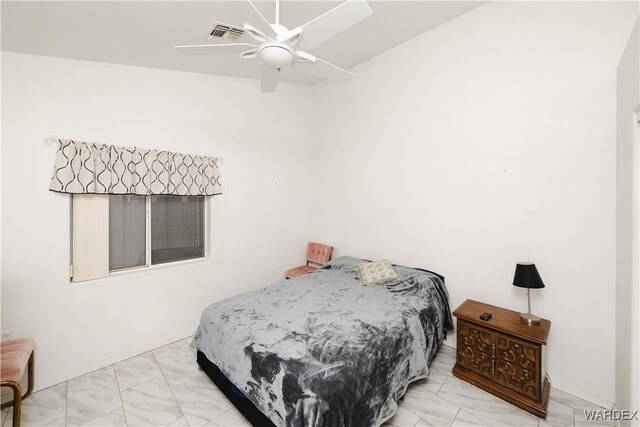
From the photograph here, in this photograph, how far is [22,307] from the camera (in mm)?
2236

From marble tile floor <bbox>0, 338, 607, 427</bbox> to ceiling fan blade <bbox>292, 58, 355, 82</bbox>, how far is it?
2.45 meters

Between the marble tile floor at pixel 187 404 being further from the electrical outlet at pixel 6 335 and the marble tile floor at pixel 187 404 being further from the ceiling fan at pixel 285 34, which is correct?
the ceiling fan at pixel 285 34

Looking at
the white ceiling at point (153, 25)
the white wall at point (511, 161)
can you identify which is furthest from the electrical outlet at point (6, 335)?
the white wall at point (511, 161)

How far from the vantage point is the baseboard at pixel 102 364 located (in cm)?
232

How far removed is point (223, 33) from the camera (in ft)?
7.58

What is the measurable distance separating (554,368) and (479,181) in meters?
1.70

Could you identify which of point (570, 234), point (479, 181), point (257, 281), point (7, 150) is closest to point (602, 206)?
point (570, 234)

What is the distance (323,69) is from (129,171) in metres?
2.15

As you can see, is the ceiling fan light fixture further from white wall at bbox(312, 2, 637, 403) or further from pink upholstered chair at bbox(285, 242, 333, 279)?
pink upholstered chair at bbox(285, 242, 333, 279)

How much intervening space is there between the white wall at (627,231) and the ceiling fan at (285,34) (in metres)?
1.63

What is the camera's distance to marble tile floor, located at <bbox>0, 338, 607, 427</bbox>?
1.92 metres

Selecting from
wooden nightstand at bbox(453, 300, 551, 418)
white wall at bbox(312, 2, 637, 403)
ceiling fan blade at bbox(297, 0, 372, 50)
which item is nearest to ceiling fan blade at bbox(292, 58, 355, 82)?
ceiling fan blade at bbox(297, 0, 372, 50)

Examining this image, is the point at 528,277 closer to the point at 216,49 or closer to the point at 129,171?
the point at 216,49

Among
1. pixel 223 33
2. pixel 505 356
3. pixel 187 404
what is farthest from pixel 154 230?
pixel 505 356
